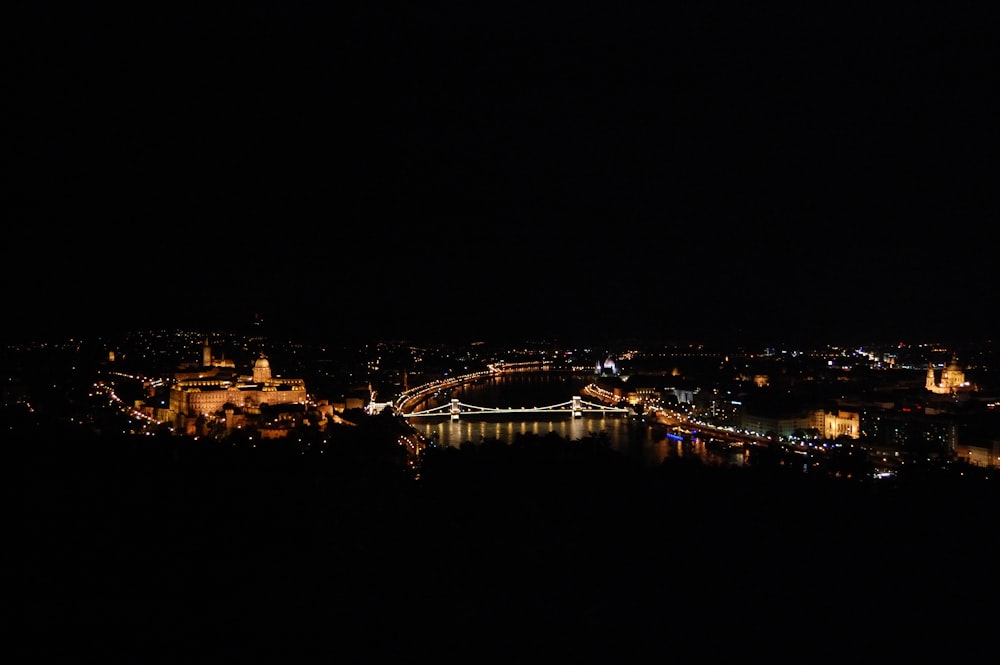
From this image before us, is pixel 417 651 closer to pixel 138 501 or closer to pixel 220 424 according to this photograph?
pixel 138 501

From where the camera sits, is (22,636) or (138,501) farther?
(138,501)

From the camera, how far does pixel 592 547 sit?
4.93m

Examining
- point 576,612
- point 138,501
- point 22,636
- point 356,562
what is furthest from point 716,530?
point 22,636

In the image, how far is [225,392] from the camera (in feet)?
52.7

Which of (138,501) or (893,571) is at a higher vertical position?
(138,501)

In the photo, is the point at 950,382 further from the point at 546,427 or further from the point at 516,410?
the point at 546,427

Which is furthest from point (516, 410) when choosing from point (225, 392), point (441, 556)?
point (441, 556)

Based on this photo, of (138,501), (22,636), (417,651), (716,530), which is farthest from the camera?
(716,530)

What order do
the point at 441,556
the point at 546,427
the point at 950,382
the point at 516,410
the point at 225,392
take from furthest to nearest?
the point at 950,382 < the point at 516,410 < the point at 225,392 < the point at 546,427 < the point at 441,556

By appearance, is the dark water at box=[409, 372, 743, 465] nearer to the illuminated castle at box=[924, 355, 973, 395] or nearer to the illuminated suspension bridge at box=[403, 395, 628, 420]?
the illuminated suspension bridge at box=[403, 395, 628, 420]

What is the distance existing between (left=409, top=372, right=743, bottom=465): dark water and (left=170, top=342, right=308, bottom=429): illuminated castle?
8.83 ft

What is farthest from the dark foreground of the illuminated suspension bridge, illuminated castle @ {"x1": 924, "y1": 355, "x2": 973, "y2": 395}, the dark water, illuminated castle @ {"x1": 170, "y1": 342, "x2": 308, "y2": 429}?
illuminated castle @ {"x1": 924, "y1": 355, "x2": 973, "y2": 395}

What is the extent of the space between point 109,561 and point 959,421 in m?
13.4

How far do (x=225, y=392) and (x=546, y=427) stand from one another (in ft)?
20.2
